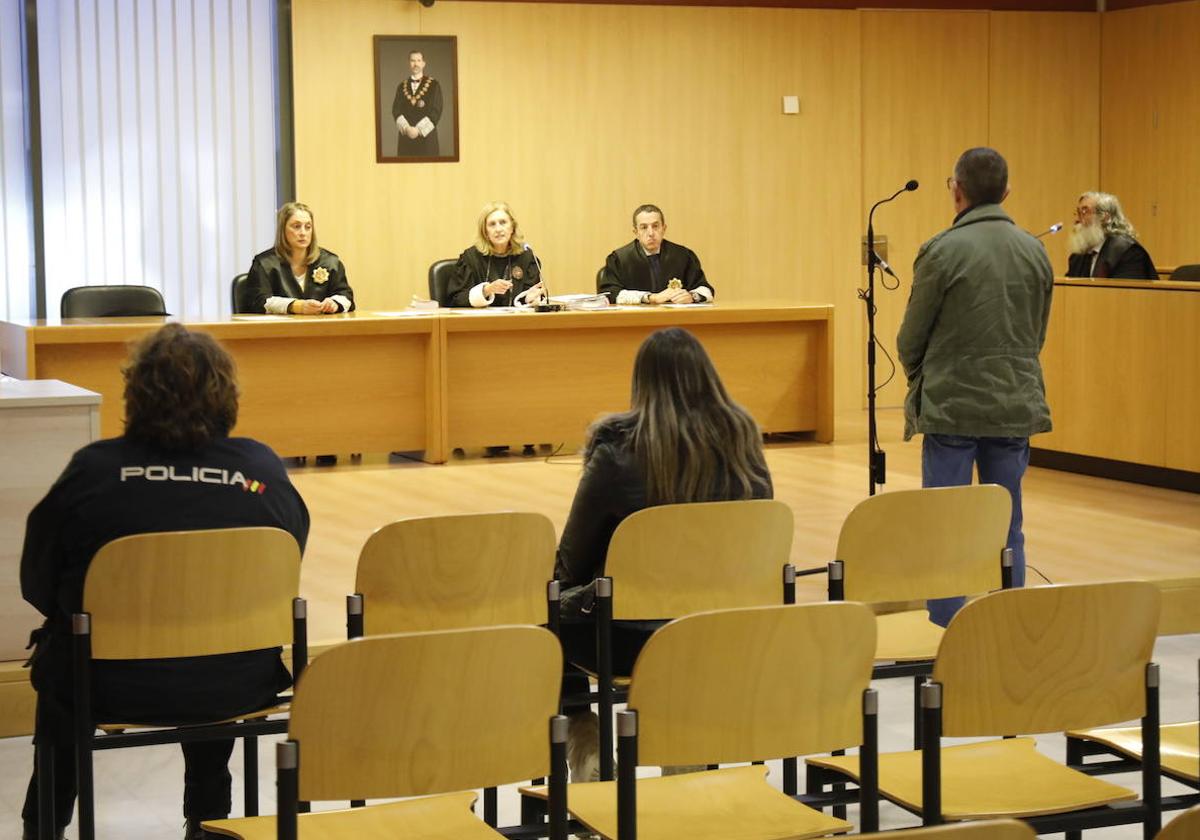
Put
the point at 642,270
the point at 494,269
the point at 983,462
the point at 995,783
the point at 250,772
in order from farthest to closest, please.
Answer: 1. the point at 642,270
2. the point at 494,269
3. the point at 983,462
4. the point at 250,772
5. the point at 995,783

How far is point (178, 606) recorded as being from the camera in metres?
3.18

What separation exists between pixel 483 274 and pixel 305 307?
3.53 feet

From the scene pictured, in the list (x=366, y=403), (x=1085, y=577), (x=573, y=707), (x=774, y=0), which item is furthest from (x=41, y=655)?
(x=774, y=0)

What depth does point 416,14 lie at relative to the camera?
10203 millimetres

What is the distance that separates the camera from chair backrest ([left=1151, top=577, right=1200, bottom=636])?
219 inches

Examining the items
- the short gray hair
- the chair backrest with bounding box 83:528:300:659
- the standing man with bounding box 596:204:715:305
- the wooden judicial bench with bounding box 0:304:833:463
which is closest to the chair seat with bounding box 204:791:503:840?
the chair backrest with bounding box 83:528:300:659

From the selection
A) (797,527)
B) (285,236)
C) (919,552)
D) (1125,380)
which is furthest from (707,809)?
(285,236)

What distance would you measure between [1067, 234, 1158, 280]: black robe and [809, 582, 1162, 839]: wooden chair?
5.69 meters

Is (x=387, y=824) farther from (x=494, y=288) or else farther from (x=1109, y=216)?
(x=1109, y=216)

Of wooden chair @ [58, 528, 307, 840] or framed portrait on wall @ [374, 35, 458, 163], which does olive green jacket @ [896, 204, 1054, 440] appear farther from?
framed portrait on wall @ [374, 35, 458, 163]

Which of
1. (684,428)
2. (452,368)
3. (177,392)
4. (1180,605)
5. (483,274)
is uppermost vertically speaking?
(483,274)

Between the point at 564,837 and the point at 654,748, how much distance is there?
7.3 inches

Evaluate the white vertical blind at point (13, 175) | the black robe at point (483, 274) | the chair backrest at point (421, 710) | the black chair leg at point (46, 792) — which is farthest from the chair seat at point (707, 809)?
the white vertical blind at point (13, 175)

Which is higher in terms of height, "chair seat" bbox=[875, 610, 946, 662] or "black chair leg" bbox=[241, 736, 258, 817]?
"chair seat" bbox=[875, 610, 946, 662]
